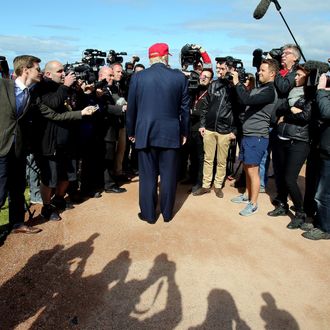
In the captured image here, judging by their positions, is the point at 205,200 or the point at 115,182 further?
the point at 115,182

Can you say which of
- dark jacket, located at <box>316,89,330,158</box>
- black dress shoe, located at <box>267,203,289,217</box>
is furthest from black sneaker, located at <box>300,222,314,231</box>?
dark jacket, located at <box>316,89,330,158</box>

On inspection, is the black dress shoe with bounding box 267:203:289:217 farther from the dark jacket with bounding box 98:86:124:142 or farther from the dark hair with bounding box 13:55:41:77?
→ the dark hair with bounding box 13:55:41:77

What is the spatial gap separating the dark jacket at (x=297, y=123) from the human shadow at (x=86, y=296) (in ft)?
7.28

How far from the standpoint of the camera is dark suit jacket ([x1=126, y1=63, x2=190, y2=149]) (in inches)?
164

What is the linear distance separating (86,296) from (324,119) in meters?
3.12

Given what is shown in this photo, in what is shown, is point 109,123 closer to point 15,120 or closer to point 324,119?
point 15,120

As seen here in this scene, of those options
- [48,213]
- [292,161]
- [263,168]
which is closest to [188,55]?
[263,168]

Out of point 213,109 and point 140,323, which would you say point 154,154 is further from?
point 140,323

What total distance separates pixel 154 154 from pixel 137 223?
0.95 metres

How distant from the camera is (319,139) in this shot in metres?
4.19

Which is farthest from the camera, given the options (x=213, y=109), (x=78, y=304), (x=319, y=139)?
(x=213, y=109)

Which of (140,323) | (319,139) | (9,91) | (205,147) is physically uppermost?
(9,91)

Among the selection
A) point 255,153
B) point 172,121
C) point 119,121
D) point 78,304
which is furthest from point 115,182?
point 78,304

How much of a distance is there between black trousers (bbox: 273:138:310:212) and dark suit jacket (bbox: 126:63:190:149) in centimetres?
139
